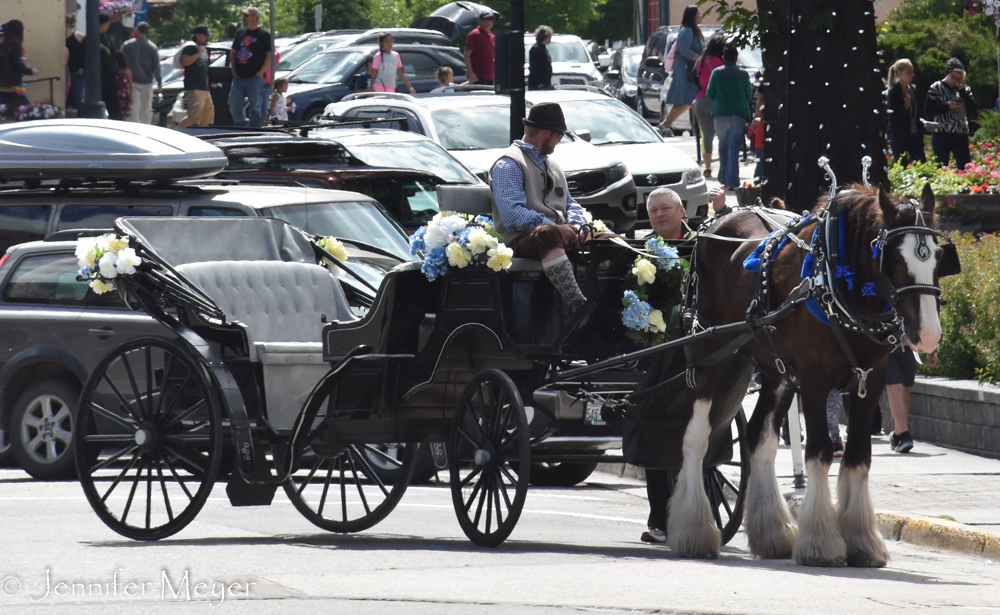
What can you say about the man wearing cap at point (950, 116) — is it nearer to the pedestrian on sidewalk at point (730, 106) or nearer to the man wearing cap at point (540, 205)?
the pedestrian on sidewalk at point (730, 106)

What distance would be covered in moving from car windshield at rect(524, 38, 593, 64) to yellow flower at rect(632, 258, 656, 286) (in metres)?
34.1

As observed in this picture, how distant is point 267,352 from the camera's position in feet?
31.2

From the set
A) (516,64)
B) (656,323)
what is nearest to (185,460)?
(656,323)

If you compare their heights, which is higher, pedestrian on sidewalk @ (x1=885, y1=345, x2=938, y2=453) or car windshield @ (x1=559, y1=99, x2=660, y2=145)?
car windshield @ (x1=559, y1=99, x2=660, y2=145)

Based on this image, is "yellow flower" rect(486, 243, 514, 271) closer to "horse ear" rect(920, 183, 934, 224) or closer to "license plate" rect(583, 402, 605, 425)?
"license plate" rect(583, 402, 605, 425)

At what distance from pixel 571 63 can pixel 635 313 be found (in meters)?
33.5

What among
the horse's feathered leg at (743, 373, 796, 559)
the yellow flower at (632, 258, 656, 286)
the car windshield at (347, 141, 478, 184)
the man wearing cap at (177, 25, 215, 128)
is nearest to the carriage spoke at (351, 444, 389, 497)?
the yellow flower at (632, 258, 656, 286)

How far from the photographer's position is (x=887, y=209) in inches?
311

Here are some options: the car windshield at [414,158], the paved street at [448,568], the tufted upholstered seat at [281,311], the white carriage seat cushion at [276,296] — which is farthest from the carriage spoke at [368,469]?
the car windshield at [414,158]

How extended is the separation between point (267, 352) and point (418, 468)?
3172 millimetres

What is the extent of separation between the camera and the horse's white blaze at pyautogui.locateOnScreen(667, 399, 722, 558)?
871 centimetres

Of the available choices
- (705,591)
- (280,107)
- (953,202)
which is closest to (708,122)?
(280,107)

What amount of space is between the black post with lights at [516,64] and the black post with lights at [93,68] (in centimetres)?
778
